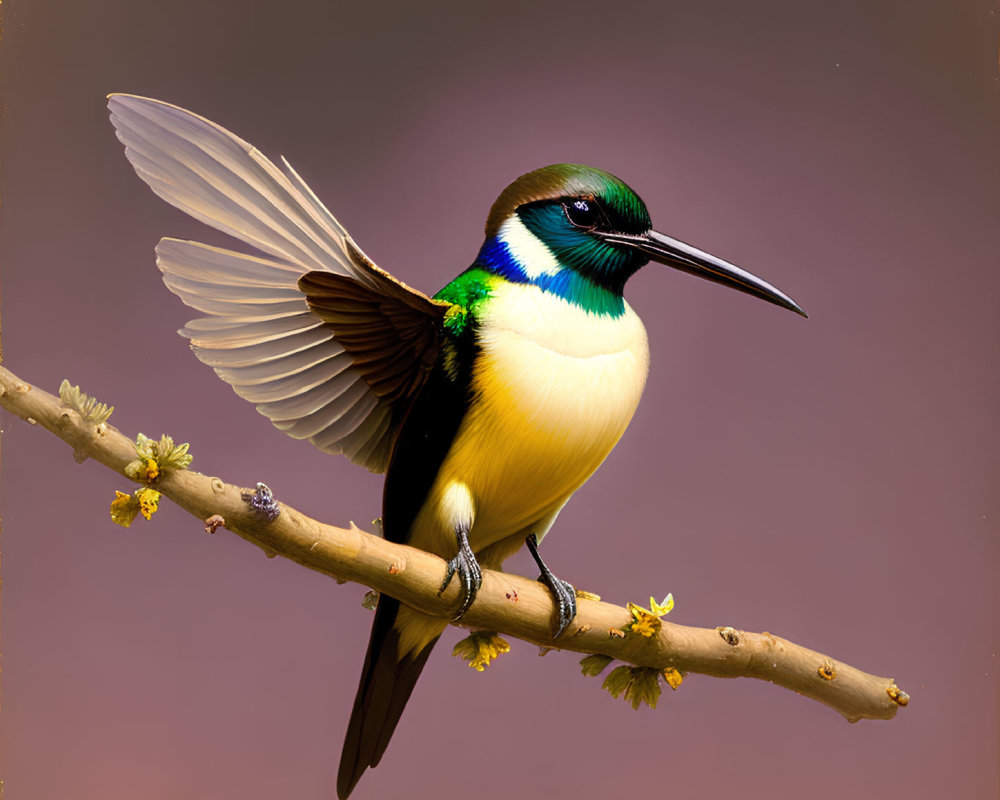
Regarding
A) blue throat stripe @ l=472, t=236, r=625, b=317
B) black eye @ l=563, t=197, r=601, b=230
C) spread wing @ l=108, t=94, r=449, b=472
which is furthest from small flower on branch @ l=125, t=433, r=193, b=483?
black eye @ l=563, t=197, r=601, b=230

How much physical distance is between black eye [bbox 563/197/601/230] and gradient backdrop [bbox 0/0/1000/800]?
0.30m

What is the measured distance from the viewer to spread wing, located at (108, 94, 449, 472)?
1.07 metres

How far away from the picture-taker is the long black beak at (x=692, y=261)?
1.18 metres

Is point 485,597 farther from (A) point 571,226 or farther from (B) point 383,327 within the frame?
(A) point 571,226

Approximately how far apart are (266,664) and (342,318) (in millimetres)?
544

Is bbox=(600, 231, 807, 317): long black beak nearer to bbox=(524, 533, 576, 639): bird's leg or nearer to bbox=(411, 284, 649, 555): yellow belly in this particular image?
bbox=(411, 284, 649, 555): yellow belly

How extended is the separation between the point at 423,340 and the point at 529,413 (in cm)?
15

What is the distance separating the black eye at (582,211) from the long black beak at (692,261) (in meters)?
0.02

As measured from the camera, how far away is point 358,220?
141cm

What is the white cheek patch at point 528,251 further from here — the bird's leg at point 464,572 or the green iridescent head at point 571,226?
the bird's leg at point 464,572

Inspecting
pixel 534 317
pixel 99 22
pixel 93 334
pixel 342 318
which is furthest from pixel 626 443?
pixel 99 22

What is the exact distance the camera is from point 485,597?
1.10m

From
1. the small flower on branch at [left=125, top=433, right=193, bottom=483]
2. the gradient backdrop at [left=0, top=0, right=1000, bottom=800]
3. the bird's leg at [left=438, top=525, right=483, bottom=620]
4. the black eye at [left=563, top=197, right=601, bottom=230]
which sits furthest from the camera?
the gradient backdrop at [left=0, top=0, right=1000, bottom=800]

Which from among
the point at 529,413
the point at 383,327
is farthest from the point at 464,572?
the point at 383,327
